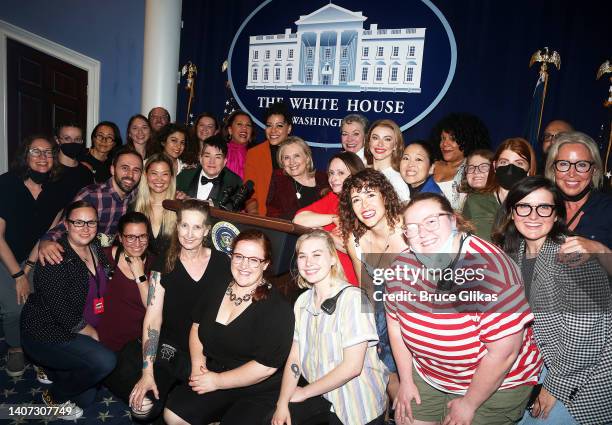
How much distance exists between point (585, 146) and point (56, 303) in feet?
11.1

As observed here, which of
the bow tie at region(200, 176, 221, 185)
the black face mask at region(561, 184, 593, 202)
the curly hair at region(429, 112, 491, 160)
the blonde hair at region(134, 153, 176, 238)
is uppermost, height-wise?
the curly hair at region(429, 112, 491, 160)

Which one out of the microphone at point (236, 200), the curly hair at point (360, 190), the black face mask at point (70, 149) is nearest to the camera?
the curly hair at point (360, 190)

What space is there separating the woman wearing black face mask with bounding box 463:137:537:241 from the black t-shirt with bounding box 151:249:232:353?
1639 millimetres

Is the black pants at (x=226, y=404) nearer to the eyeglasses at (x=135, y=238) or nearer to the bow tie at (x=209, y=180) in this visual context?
the eyeglasses at (x=135, y=238)

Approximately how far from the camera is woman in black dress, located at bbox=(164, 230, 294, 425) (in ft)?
7.56

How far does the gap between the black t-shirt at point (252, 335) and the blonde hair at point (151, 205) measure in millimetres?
985

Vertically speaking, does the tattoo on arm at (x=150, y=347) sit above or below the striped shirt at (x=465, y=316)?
below


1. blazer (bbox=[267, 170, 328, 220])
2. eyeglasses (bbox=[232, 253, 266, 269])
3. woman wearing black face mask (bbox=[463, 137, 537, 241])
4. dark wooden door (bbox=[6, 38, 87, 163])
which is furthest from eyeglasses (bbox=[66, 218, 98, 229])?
dark wooden door (bbox=[6, 38, 87, 163])

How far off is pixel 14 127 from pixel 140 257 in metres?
4.95

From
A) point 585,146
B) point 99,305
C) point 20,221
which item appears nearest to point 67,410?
point 99,305

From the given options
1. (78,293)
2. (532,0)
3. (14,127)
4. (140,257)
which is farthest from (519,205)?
(14,127)

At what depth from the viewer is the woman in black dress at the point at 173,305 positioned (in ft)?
8.66

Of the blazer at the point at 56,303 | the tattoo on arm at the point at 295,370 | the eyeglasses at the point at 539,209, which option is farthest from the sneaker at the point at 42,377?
the eyeglasses at the point at 539,209

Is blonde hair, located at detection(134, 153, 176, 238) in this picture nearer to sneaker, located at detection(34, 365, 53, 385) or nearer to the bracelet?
the bracelet
